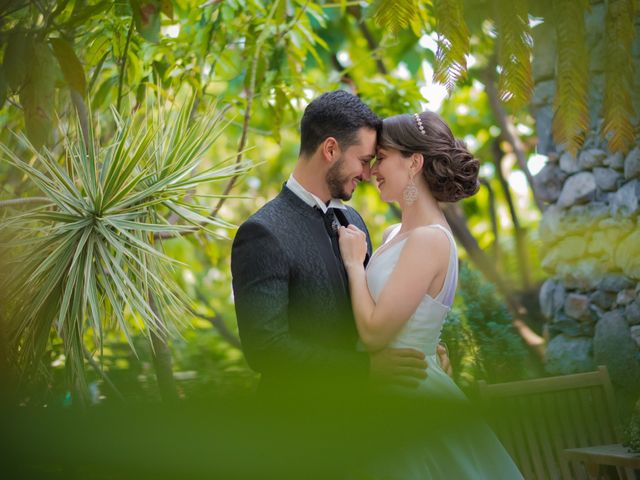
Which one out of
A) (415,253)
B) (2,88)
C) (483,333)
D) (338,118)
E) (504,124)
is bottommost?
(483,333)

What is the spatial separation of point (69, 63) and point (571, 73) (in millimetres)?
1331

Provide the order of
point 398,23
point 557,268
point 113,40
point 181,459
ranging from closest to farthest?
point 181,459, point 398,23, point 113,40, point 557,268

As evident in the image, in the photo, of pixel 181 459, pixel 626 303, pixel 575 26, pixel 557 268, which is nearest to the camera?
pixel 181 459

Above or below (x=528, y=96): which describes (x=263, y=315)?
below

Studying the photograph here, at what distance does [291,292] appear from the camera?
171 cm

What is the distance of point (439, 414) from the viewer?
15.0 inches

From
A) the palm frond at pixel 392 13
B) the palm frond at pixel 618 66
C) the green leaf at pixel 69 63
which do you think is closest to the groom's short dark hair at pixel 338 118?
the palm frond at pixel 392 13

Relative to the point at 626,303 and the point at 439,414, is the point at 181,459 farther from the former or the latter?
the point at 626,303

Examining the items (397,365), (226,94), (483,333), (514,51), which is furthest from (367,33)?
(514,51)

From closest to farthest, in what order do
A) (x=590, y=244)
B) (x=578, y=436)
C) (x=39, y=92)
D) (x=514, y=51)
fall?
(x=514, y=51) < (x=39, y=92) < (x=578, y=436) < (x=590, y=244)

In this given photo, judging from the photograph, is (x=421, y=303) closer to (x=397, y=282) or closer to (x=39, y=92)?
(x=397, y=282)

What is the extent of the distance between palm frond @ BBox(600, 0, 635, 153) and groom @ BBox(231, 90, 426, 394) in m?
0.57

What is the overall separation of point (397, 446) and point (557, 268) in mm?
3664

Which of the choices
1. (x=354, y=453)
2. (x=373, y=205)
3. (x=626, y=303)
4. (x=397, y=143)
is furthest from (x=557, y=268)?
(x=373, y=205)
